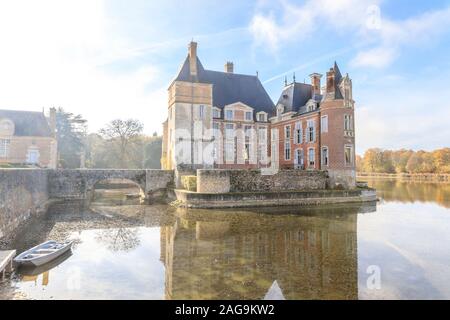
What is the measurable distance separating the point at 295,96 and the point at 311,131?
15.4ft

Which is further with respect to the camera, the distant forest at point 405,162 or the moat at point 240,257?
the distant forest at point 405,162

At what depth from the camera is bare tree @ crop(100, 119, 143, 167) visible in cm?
3669

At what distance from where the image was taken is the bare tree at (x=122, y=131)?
36.7 metres

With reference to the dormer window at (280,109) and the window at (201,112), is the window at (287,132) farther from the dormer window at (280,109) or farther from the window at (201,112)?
the window at (201,112)

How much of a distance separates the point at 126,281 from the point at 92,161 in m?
37.4

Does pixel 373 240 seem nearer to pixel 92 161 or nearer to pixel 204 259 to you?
pixel 204 259

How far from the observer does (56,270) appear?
753 cm

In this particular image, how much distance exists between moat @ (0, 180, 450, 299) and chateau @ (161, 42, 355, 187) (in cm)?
843

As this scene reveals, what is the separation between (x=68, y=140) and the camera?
1483 inches

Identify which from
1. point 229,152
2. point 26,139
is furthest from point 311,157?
point 26,139

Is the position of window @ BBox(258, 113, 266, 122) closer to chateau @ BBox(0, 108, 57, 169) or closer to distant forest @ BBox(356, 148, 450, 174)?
chateau @ BBox(0, 108, 57, 169)

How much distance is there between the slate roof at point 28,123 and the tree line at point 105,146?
5.70 meters

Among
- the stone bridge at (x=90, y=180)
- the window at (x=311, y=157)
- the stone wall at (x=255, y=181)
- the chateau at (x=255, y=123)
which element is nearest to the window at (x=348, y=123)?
the chateau at (x=255, y=123)

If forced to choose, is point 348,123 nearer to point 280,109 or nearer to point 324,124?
point 324,124
